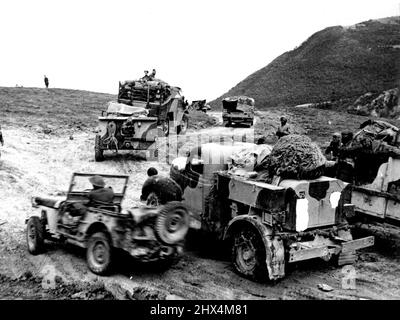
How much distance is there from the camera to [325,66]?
44.4 m

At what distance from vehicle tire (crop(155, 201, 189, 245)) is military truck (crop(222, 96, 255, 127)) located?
56.7ft

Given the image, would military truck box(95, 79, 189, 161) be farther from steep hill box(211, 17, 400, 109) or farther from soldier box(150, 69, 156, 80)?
steep hill box(211, 17, 400, 109)

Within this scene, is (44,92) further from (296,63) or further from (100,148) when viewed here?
(296,63)

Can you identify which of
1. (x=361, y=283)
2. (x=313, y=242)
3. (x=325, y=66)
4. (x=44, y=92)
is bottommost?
(x=361, y=283)

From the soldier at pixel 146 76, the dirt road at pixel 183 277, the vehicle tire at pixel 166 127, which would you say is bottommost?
the dirt road at pixel 183 277

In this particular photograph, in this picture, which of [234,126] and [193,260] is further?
[234,126]

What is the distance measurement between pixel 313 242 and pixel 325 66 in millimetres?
39357

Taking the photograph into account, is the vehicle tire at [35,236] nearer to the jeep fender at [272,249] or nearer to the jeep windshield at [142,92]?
the jeep fender at [272,249]

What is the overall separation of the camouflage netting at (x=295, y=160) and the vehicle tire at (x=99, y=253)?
243 centimetres

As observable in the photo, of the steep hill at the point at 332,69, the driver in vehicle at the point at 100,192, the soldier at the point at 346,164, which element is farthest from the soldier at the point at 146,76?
the steep hill at the point at 332,69

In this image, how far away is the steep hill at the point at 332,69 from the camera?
3859 centimetres

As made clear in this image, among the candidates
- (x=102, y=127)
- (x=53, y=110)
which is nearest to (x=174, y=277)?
(x=102, y=127)

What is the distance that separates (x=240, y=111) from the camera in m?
23.9
